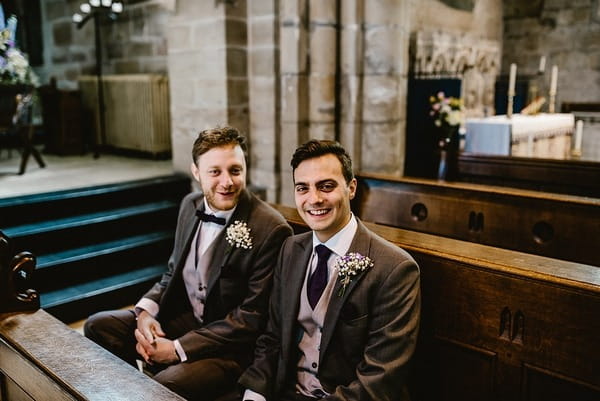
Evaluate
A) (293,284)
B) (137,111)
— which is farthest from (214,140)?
(137,111)

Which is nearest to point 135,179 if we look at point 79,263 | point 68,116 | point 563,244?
point 79,263

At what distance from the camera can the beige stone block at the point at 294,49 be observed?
16.9ft

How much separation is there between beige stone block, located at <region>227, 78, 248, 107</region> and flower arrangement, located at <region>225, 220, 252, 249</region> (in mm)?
2936

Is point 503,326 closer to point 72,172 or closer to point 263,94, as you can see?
point 263,94

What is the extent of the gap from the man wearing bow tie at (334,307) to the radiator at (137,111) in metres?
5.33

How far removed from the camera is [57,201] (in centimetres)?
468

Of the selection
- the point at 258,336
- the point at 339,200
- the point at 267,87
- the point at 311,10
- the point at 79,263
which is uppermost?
the point at 311,10

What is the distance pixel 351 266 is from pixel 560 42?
27.1 ft

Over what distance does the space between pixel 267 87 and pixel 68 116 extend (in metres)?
3.40

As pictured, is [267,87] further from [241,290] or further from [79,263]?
[241,290]

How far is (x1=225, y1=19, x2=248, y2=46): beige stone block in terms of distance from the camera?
16.9 feet

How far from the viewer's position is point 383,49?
525cm

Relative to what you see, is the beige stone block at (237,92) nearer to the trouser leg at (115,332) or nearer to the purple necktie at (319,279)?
the trouser leg at (115,332)

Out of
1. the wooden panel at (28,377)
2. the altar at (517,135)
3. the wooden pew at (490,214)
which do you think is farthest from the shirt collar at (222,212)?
the altar at (517,135)
